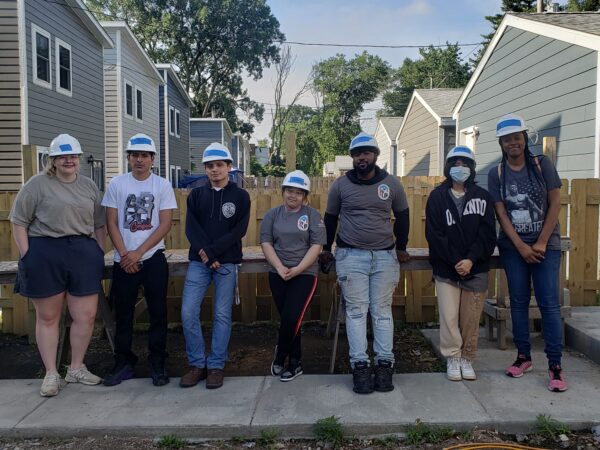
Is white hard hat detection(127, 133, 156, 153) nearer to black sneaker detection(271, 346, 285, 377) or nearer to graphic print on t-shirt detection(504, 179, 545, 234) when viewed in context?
black sneaker detection(271, 346, 285, 377)

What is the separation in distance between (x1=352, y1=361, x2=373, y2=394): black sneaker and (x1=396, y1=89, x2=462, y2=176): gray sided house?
39.9 feet

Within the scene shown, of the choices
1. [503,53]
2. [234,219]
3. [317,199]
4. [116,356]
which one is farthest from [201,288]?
[503,53]

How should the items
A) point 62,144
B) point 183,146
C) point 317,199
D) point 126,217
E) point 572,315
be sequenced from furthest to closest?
point 183,146, point 317,199, point 572,315, point 126,217, point 62,144

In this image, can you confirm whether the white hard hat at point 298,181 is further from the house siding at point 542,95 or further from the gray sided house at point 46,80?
the gray sided house at point 46,80

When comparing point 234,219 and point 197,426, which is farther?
point 234,219

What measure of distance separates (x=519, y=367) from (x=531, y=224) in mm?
1146

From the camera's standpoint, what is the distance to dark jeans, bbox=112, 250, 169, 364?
4.26 m

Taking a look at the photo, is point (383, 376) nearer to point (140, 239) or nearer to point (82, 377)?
point (140, 239)

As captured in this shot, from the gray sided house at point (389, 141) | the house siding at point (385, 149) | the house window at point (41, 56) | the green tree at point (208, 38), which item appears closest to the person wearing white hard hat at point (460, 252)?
the house window at point (41, 56)

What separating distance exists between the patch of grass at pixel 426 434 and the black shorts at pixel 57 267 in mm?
2519

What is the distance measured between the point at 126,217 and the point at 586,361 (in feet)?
13.2

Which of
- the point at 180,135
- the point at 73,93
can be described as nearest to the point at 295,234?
the point at 73,93

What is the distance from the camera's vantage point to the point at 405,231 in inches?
175

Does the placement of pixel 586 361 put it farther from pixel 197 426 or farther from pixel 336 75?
pixel 336 75
